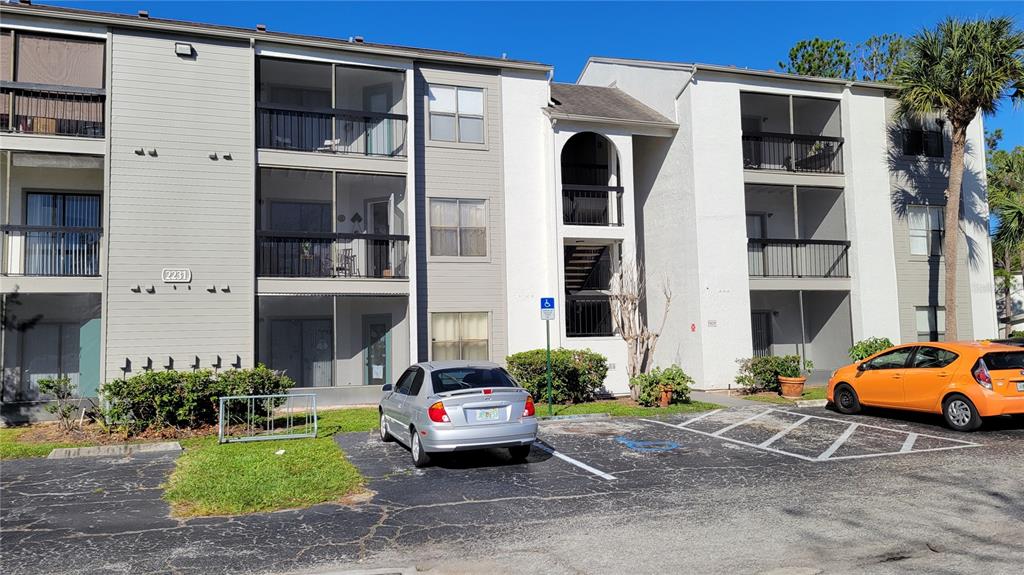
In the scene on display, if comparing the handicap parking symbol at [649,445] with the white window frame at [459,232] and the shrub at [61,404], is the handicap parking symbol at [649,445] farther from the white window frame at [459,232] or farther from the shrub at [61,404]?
the shrub at [61,404]

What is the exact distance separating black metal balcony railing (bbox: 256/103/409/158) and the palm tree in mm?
14451

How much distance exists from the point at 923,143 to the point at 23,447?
2511 centimetres

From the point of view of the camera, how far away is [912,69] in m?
19.8

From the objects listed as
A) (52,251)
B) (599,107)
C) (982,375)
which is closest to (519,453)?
(982,375)

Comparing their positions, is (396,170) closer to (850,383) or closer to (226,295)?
(226,295)

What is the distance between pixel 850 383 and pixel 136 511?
1315 cm

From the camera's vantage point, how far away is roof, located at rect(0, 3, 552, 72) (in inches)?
609

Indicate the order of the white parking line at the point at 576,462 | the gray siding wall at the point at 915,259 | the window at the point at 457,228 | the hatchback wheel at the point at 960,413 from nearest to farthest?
the white parking line at the point at 576,462, the hatchback wheel at the point at 960,413, the window at the point at 457,228, the gray siding wall at the point at 915,259

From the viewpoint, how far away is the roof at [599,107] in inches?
761

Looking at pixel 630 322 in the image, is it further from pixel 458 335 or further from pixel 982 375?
pixel 982 375

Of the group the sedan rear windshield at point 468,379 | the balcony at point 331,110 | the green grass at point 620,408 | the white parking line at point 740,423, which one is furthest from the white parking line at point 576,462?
the balcony at point 331,110

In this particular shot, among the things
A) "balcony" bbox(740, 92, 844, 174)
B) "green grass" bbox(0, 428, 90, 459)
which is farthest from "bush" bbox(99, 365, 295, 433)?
"balcony" bbox(740, 92, 844, 174)

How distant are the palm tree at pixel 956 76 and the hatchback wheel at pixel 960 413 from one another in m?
8.85

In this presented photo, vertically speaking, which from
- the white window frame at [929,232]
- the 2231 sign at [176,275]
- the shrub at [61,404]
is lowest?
the shrub at [61,404]
